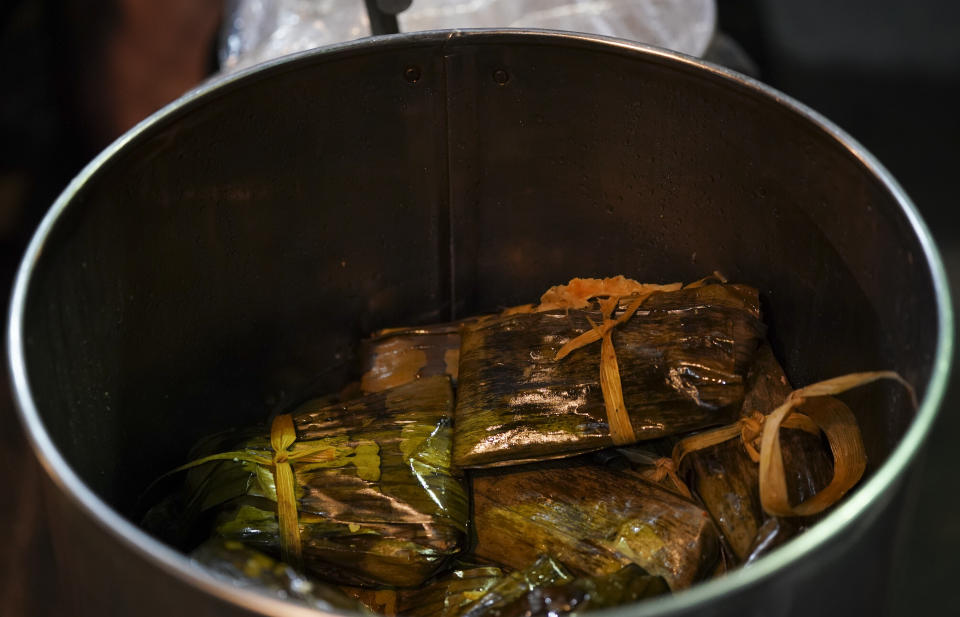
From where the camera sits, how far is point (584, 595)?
0.76m

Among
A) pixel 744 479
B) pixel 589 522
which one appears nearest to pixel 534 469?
pixel 589 522

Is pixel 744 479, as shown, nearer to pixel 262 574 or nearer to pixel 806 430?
pixel 806 430

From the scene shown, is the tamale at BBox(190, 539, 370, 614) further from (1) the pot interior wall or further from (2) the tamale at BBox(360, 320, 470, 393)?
(2) the tamale at BBox(360, 320, 470, 393)

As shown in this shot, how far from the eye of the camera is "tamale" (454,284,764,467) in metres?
0.93

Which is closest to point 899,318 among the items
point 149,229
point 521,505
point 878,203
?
point 878,203

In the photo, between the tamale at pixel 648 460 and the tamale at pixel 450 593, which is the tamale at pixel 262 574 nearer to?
the tamale at pixel 450 593

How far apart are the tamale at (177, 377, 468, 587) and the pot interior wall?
133 millimetres

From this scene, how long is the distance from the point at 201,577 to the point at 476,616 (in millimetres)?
318

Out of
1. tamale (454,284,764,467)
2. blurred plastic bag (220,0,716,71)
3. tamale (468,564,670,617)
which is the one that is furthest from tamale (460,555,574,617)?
blurred plastic bag (220,0,716,71)

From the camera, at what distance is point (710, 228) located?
103 cm

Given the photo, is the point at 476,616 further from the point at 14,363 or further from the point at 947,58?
the point at 947,58

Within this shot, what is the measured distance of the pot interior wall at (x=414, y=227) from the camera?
836mm

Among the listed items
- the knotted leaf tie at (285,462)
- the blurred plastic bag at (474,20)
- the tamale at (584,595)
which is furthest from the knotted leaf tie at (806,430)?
the blurred plastic bag at (474,20)

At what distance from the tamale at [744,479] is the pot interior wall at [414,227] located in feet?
0.22
